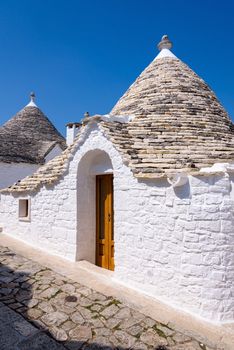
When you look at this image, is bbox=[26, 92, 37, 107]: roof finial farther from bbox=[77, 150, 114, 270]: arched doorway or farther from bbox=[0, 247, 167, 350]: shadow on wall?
bbox=[0, 247, 167, 350]: shadow on wall

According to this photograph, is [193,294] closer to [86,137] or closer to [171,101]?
[86,137]

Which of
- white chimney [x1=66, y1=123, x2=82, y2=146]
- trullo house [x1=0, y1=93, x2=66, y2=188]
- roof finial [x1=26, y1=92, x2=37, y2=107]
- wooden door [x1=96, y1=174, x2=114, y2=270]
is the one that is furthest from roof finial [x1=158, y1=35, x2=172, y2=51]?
roof finial [x1=26, y1=92, x2=37, y2=107]

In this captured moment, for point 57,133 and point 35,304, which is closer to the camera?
point 35,304

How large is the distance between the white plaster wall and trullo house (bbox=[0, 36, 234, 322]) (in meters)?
6.39

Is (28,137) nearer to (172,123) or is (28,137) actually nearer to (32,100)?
(32,100)

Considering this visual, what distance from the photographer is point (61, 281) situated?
5.54 metres

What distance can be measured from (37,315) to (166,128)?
4.64 metres

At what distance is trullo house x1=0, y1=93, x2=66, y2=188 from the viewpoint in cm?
1552

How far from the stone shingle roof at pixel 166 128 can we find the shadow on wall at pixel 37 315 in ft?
8.41

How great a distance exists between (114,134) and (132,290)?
10.4 ft

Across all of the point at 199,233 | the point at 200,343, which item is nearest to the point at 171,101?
the point at 199,233

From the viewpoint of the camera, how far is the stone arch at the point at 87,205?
6.75 metres

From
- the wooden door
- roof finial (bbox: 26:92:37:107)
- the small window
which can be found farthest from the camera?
roof finial (bbox: 26:92:37:107)

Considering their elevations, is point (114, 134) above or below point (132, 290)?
above
